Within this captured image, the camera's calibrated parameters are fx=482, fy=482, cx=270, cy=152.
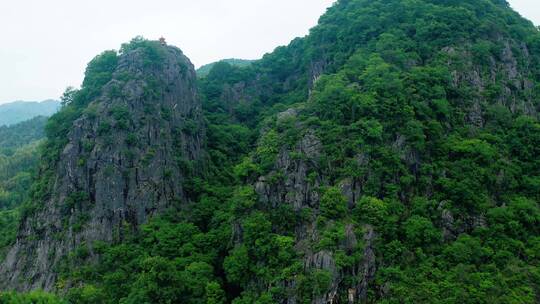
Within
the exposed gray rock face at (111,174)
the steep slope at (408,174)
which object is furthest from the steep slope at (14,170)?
the steep slope at (408,174)

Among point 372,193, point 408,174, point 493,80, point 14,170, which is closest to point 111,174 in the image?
point 372,193

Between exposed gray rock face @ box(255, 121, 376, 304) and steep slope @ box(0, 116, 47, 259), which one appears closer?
exposed gray rock face @ box(255, 121, 376, 304)

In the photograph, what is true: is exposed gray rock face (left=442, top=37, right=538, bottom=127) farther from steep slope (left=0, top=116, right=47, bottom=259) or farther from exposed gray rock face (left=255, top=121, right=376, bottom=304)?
steep slope (left=0, top=116, right=47, bottom=259)

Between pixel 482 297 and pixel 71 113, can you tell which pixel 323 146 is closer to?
pixel 482 297

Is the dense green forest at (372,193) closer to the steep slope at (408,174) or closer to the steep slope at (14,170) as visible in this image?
the steep slope at (408,174)

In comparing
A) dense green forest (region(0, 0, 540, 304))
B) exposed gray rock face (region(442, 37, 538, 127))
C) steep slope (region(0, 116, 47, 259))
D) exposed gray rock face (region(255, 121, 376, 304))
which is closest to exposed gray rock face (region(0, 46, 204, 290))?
dense green forest (region(0, 0, 540, 304))

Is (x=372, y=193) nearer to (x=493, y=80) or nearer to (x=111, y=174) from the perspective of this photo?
(x=493, y=80)
